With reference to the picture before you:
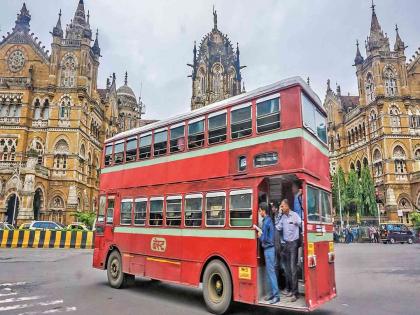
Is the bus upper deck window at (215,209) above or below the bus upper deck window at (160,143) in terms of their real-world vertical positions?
below

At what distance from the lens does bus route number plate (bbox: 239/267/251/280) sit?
23.9 ft

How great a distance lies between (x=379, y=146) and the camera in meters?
41.9

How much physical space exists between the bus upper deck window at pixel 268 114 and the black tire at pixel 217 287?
3297 mm

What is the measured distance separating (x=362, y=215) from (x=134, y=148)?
3657cm

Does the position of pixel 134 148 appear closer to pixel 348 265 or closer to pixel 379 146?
pixel 348 265

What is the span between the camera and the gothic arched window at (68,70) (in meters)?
39.4

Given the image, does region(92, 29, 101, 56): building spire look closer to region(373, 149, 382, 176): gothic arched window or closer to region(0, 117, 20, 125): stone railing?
region(0, 117, 20, 125): stone railing

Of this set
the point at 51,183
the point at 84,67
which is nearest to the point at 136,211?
the point at 51,183

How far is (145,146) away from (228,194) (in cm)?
395

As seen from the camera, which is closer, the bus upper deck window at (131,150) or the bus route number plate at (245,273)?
the bus route number plate at (245,273)

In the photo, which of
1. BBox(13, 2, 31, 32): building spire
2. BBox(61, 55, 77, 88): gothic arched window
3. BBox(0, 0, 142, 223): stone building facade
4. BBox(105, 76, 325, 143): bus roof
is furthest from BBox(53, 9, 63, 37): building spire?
BBox(105, 76, 325, 143): bus roof

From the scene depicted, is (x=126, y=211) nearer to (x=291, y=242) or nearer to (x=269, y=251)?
(x=269, y=251)

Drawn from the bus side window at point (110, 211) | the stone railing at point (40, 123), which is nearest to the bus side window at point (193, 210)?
the bus side window at point (110, 211)

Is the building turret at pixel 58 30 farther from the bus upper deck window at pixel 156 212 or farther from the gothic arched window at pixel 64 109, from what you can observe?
the bus upper deck window at pixel 156 212
